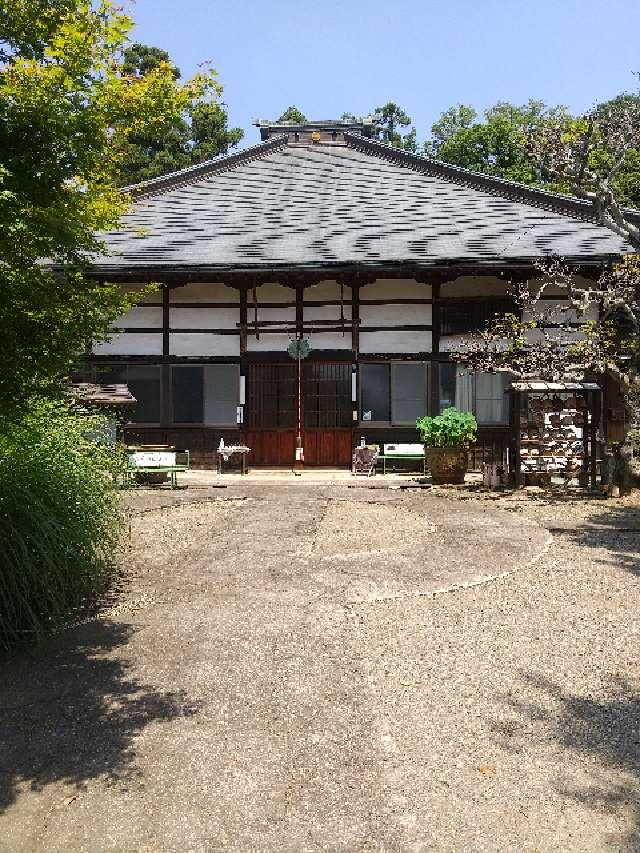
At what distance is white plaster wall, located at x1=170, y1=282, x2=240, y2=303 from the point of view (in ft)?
49.1

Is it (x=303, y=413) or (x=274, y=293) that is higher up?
(x=274, y=293)

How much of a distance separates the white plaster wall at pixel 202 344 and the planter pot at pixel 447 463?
511 cm

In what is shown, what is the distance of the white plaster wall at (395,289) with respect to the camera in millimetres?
14562

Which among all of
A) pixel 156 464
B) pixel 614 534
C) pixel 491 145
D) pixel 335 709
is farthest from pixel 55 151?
pixel 491 145

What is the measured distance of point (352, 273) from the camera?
46.4ft

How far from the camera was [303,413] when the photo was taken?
585 inches

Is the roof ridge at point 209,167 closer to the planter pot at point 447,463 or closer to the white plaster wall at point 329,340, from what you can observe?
the white plaster wall at point 329,340

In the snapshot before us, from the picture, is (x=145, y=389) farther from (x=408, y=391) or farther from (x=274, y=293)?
(x=408, y=391)

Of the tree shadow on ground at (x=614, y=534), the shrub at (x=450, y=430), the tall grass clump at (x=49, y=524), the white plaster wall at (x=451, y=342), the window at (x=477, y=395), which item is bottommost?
the tree shadow on ground at (x=614, y=534)

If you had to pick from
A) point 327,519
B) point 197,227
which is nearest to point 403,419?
point 327,519

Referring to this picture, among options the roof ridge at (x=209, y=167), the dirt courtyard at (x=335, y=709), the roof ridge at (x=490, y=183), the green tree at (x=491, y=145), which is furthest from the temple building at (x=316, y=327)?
the green tree at (x=491, y=145)

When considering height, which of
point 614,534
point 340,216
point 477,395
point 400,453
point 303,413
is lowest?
point 614,534

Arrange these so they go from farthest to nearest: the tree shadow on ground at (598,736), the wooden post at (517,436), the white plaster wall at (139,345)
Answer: the white plaster wall at (139,345) → the wooden post at (517,436) → the tree shadow on ground at (598,736)

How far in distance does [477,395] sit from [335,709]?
11.2 meters
